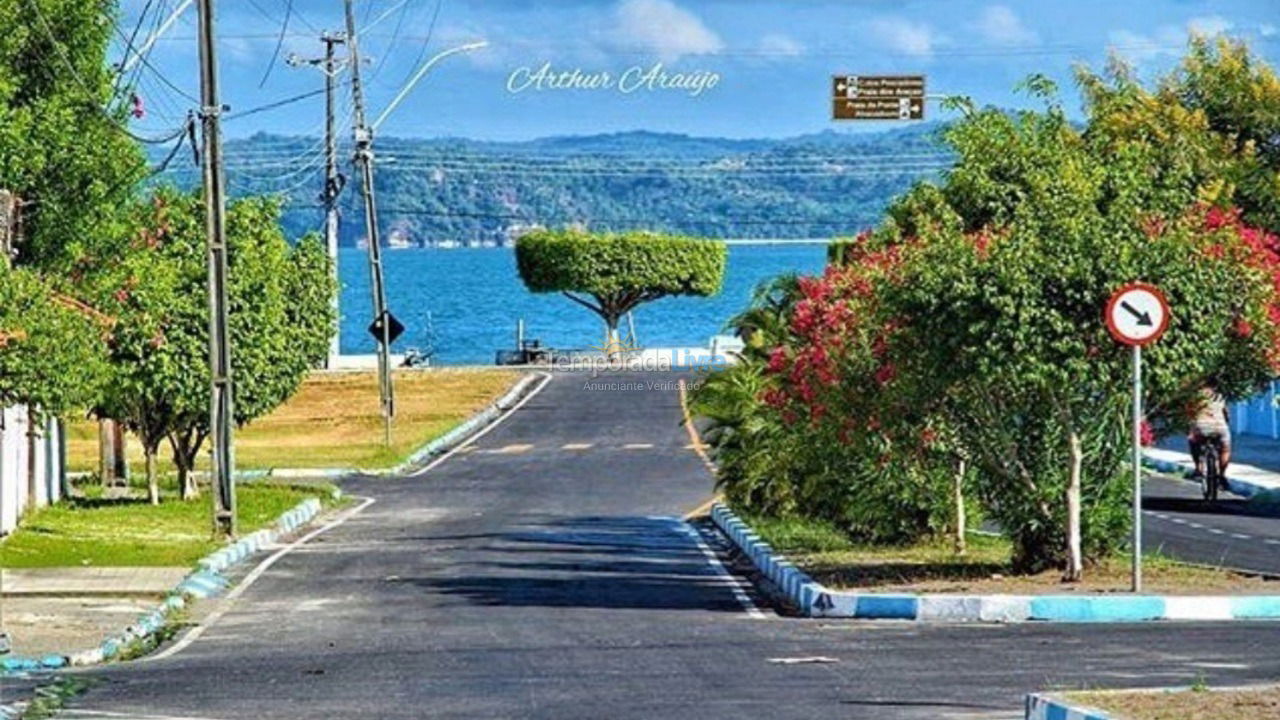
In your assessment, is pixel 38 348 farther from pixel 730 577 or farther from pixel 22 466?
pixel 22 466

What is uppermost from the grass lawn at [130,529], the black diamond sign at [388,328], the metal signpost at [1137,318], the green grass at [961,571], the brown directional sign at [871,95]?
the brown directional sign at [871,95]

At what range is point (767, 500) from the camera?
38.8 metres

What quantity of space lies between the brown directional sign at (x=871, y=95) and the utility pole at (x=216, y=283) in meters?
27.2

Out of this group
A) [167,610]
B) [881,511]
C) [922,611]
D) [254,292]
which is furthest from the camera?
[254,292]

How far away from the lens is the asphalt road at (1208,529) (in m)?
30.7

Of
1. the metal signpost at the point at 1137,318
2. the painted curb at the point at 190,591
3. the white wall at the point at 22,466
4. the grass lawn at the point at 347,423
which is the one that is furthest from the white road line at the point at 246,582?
the grass lawn at the point at 347,423

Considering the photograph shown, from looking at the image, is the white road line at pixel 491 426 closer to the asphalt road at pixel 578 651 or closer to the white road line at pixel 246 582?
the white road line at pixel 246 582

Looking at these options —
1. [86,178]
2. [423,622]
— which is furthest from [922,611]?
[86,178]

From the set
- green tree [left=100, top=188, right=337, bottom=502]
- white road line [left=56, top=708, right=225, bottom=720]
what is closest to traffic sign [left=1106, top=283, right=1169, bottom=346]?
white road line [left=56, top=708, right=225, bottom=720]

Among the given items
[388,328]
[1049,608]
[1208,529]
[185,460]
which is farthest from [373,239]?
[1049,608]

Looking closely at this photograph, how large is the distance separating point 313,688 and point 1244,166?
101 ft

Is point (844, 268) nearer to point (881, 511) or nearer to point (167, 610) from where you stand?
point (881, 511)

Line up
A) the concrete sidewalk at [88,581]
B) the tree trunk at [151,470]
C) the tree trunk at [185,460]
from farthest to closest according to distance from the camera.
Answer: the tree trunk at [185,460] < the tree trunk at [151,470] < the concrete sidewalk at [88,581]

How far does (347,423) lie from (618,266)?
4710 cm
